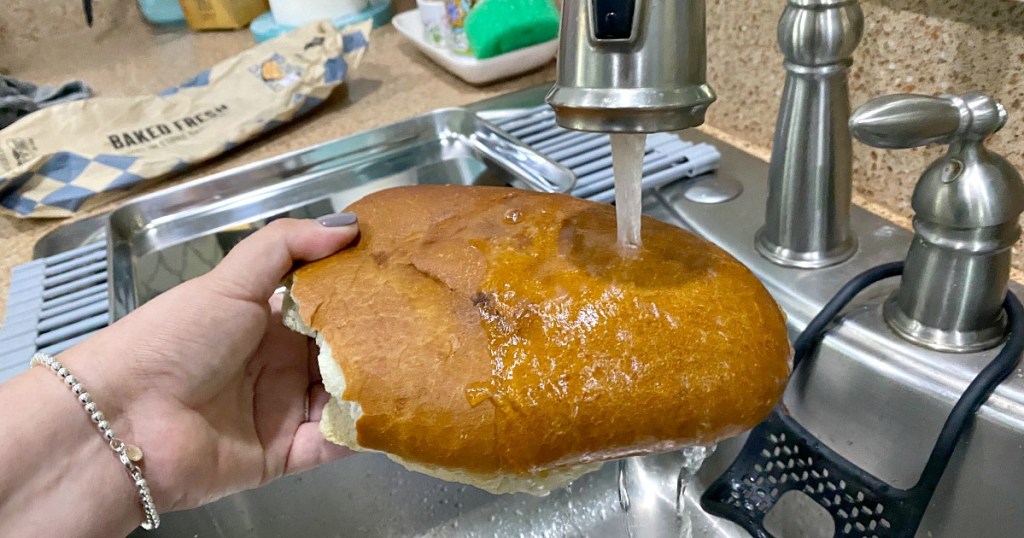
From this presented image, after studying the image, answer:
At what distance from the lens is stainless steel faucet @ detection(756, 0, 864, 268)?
0.54 metres

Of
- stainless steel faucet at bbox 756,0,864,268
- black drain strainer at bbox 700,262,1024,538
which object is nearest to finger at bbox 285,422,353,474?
black drain strainer at bbox 700,262,1024,538

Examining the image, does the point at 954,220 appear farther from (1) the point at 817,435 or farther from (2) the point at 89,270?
(2) the point at 89,270

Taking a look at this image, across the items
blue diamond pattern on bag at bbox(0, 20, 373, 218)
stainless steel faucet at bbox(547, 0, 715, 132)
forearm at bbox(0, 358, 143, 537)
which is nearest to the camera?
stainless steel faucet at bbox(547, 0, 715, 132)

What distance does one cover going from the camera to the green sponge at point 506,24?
106 centimetres

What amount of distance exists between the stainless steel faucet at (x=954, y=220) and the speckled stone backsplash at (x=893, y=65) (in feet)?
0.42

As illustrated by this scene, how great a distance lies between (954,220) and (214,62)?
131 centimetres

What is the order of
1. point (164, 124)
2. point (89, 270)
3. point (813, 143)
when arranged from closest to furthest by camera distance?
point (813, 143) → point (89, 270) → point (164, 124)

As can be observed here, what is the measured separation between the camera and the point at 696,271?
0.48 metres

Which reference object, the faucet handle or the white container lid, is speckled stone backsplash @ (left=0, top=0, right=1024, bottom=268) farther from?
the white container lid

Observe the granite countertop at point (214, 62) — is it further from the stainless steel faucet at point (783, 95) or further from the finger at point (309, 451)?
the stainless steel faucet at point (783, 95)

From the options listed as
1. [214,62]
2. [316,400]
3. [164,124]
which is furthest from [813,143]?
[214,62]

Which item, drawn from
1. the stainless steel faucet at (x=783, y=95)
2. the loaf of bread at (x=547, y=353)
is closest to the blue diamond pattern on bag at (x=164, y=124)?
the loaf of bread at (x=547, y=353)

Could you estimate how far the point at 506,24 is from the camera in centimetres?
106

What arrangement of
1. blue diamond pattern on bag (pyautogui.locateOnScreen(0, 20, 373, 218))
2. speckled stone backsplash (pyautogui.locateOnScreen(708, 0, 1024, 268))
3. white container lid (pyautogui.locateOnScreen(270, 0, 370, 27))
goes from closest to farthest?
speckled stone backsplash (pyautogui.locateOnScreen(708, 0, 1024, 268)), blue diamond pattern on bag (pyautogui.locateOnScreen(0, 20, 373, 218)), white container lid (pyautogui.locateOnScreen(270, 0, 370, 27))
